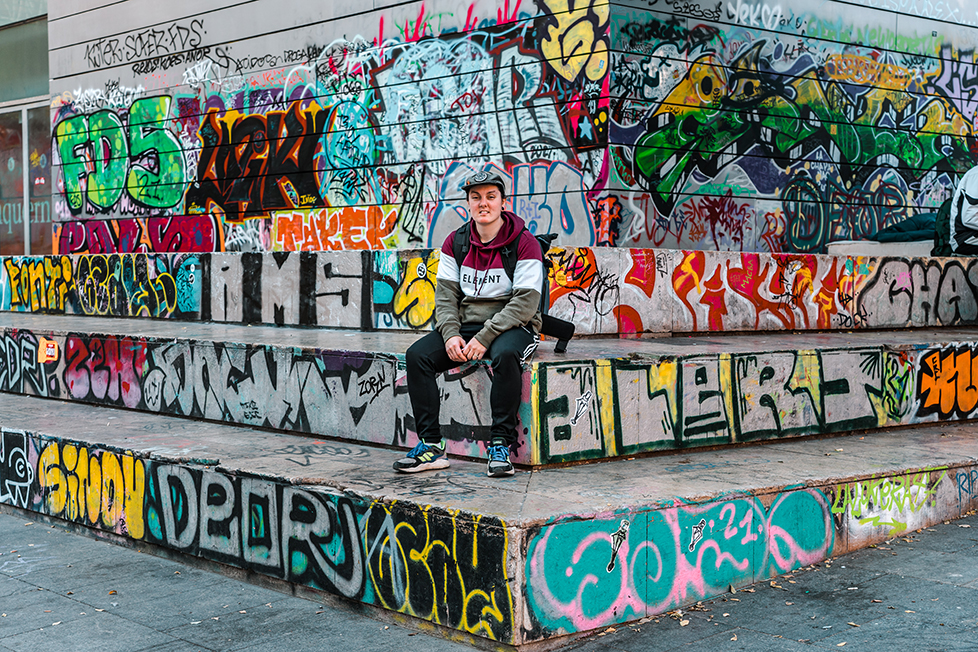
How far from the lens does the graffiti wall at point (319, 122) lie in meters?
11.8

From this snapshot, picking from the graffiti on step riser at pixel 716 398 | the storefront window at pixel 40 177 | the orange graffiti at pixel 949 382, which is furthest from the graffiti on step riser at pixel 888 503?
the storefront window at pixel 40 177

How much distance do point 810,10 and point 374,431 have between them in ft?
32.4

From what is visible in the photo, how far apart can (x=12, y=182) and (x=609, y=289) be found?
692 inches

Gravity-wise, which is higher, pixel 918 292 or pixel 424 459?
pixel 918 292

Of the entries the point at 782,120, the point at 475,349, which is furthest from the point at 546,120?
the point at 475,349

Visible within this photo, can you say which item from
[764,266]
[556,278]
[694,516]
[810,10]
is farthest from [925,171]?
[694,516]

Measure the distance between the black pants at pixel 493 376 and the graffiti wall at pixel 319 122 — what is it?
233 inches

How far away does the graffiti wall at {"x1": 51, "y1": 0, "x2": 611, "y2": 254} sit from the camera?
11797 mm

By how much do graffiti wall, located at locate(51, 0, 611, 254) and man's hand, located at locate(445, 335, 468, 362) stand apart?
599 centimetres

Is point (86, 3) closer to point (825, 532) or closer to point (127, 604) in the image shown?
point (127, 604)

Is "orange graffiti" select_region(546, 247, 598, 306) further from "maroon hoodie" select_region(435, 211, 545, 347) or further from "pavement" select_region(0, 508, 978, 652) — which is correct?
"pavement" select_region(0, 508, 978, 652)

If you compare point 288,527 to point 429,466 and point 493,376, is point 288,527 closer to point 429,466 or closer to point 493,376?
point 429,466

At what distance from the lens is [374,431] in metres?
6.63

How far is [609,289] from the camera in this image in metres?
8.27
